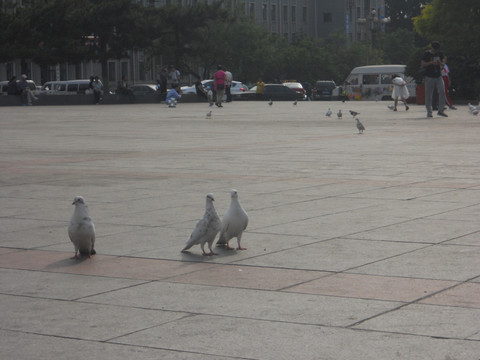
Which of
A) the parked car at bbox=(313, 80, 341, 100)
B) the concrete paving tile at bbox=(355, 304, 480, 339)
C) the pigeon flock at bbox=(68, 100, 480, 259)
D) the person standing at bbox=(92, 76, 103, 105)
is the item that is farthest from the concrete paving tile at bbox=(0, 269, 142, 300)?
the parked car at bbox=(313, 80, 341, 100)

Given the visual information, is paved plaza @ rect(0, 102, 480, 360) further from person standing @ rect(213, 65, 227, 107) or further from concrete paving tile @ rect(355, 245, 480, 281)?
person standing @ rect(213, 65, 227, 107)

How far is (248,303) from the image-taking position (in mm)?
5547

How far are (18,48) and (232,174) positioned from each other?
55.7m

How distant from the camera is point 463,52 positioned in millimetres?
41531

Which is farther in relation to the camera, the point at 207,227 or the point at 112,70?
the point at 112,70

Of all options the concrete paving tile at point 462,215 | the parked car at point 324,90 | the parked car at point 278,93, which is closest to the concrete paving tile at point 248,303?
the concrete paving tile at point 462,215

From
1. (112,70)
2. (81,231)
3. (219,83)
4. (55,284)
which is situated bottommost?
(55,284)

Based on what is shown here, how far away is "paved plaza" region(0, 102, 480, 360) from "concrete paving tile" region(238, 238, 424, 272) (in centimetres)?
2

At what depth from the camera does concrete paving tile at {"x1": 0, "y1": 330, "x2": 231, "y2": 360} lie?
4.53 metres

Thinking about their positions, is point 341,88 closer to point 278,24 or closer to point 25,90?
point 25,90

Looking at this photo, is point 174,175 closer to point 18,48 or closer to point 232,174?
point 232,174

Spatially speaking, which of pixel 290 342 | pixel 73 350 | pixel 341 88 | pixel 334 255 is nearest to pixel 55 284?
pixel 73 350

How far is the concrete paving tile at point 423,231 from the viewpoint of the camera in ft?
24.7

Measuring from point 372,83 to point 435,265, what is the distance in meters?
48.7
